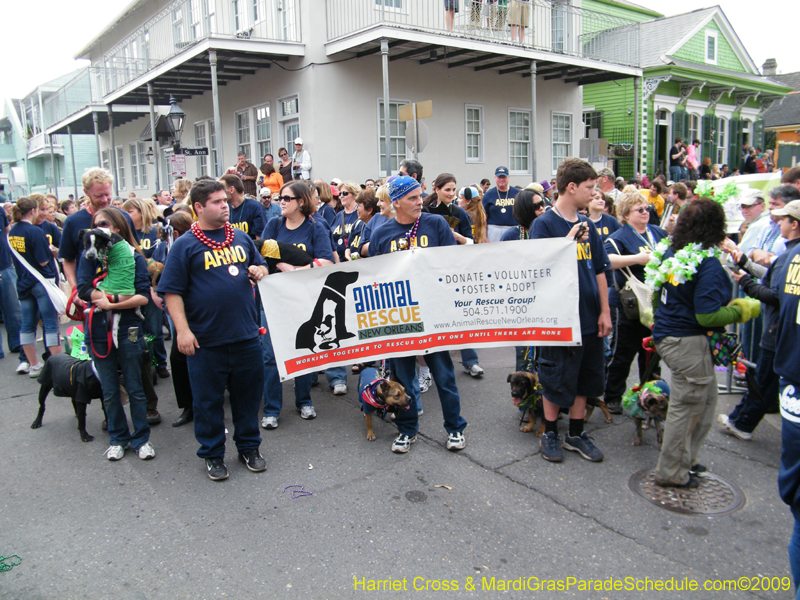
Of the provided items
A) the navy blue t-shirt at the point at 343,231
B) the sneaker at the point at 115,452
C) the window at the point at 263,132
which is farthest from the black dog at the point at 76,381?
the window at the point at 263,132

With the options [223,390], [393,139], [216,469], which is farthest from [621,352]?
[393,139]

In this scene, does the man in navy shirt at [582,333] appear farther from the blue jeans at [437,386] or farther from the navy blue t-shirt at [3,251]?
the navy blue t-shirt at [3,251]

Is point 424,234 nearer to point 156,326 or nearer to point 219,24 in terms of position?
point 156,326

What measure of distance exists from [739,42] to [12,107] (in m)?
56.6

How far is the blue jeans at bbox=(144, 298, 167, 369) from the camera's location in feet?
21.7

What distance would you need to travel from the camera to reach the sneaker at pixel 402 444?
4.63 meters

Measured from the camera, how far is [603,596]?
2.94 m

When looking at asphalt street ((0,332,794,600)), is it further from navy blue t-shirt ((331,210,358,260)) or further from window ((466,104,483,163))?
Result: window ((466,104,483,163))

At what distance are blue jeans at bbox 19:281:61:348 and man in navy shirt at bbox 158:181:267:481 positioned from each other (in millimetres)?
4083

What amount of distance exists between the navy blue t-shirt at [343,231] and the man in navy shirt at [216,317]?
261 centimetres

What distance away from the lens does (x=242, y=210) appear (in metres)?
6.39

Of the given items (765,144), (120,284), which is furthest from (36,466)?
(765,144)

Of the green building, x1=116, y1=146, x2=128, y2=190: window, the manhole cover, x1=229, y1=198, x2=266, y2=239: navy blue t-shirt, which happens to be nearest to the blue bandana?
→ x1=229, y1=198, x2=266, y2=239: navy blue t-shirt

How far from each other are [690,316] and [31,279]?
24.2 feet
